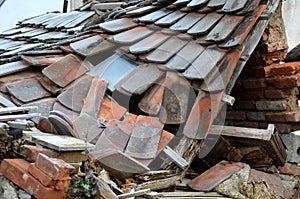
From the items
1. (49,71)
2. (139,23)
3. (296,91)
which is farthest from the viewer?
(296,91)

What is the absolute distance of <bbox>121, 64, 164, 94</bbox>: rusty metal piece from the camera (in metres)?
3.10

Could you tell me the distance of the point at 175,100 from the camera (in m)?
3.09

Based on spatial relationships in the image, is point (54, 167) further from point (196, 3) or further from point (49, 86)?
point (196, 3)

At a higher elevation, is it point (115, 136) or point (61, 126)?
point (61, 126)

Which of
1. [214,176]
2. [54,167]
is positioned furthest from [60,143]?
[214,176]

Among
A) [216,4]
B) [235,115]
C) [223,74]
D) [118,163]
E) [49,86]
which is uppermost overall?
[216,4]

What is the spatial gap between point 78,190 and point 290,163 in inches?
130

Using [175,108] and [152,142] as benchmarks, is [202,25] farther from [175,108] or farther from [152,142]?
[152,142]

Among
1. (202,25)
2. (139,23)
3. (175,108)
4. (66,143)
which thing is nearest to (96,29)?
(139,23)

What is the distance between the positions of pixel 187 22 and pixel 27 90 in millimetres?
1547

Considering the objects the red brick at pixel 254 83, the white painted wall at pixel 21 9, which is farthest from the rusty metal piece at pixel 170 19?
the white painted wall at pixel 21 9

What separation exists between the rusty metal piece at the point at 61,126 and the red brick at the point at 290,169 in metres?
2.92

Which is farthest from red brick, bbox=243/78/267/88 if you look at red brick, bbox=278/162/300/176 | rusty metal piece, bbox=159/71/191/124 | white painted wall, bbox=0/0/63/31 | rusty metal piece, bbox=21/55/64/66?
white painted wall, bbox=0/0/63/31

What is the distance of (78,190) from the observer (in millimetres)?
1936
